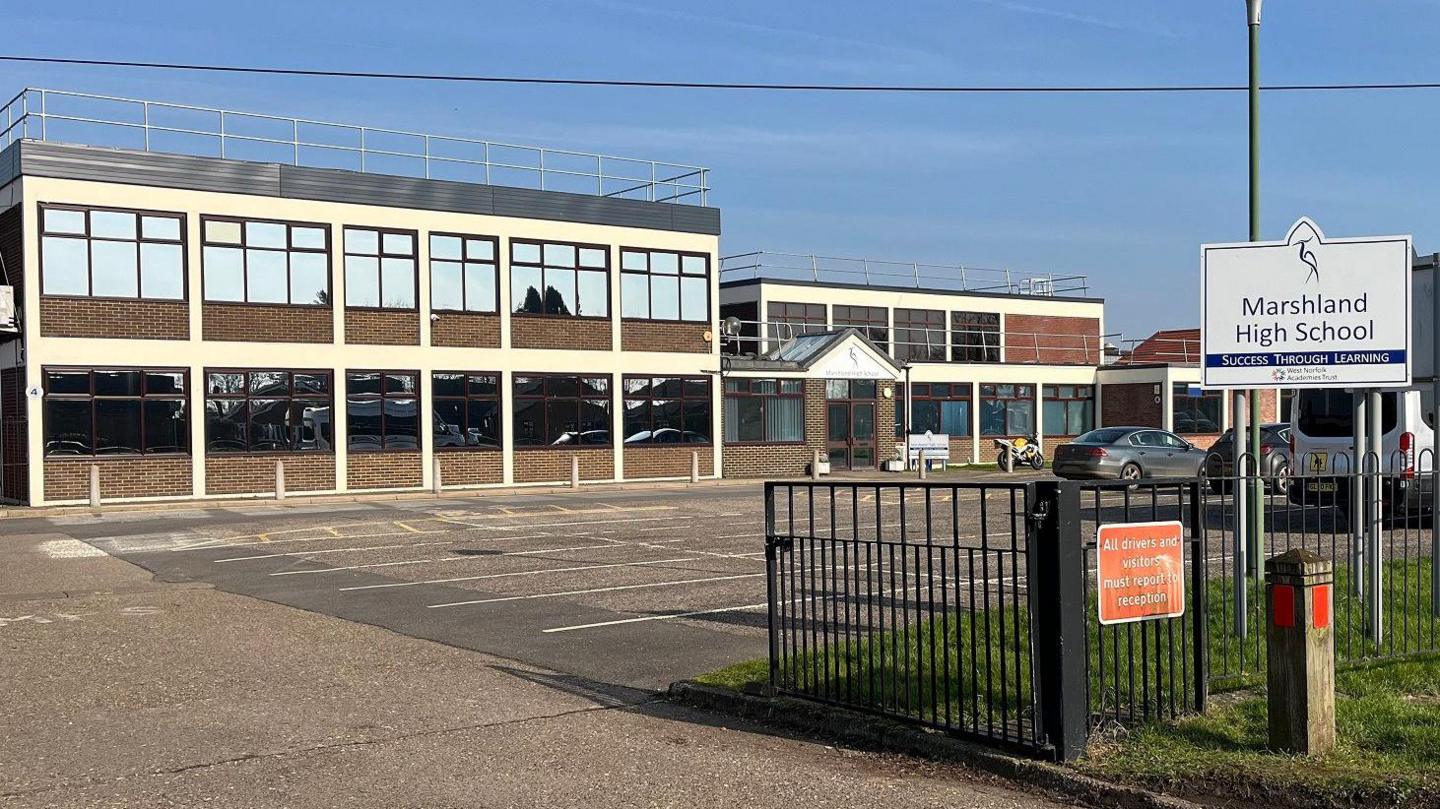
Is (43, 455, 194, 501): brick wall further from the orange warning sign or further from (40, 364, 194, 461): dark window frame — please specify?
the orange warning sign

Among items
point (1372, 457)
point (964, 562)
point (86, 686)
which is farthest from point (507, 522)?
point (1372, 457)

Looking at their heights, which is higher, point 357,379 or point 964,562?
point 357,379

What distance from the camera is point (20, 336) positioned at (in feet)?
97.7

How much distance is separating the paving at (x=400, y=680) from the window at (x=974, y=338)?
3576cm

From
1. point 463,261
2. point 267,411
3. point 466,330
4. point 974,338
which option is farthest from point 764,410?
point 974,338

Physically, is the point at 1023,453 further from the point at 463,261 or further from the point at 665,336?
the point at 463,261

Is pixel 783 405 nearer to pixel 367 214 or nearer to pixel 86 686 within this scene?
pixel 367 214

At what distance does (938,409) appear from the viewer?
161 feet

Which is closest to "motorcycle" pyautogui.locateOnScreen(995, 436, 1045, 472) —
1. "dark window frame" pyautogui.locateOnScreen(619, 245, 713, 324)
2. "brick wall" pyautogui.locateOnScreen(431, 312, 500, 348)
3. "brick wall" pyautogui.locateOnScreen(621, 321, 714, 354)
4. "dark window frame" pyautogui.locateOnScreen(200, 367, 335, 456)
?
"brick wall" pyautogui.locateOnScreen(621, 321, 714, 354)

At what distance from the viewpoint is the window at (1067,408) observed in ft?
174

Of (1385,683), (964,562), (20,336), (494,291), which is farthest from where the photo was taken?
(494,291)

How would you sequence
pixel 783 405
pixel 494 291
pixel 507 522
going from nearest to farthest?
pixel 507 522
pixel 494 291
pixel 783 405

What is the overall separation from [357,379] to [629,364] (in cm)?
783

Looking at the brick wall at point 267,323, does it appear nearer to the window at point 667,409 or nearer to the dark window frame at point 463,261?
the dark window frame at point 463,261
